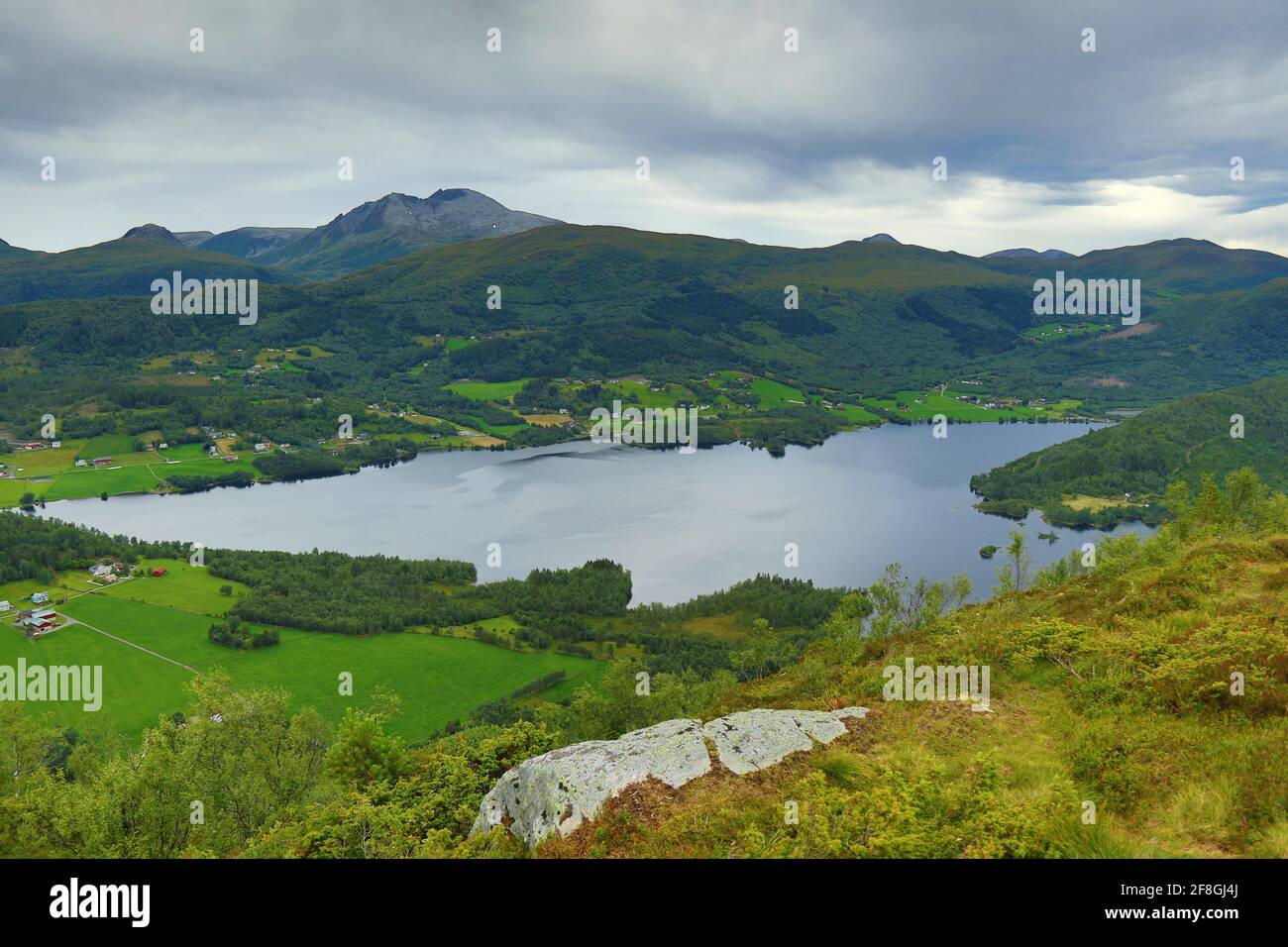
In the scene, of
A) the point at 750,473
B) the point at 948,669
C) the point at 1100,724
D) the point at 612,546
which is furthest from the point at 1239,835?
the point at 750,473

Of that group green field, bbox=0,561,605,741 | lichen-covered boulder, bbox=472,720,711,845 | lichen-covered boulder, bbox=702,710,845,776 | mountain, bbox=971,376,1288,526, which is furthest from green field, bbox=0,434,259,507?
mountain, bbox=971,376,1288,526

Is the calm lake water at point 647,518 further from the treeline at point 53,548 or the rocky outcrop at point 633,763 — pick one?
the rocky outcrop at point 633,763

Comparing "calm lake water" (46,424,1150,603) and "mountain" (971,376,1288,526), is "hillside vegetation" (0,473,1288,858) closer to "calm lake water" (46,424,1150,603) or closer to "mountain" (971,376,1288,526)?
"calm lake water" (46,424,1150,603)

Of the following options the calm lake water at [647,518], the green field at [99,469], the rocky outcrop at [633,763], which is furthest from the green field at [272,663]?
the green field at [99,469]

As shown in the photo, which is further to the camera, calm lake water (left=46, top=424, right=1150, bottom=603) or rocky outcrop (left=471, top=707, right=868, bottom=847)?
Result: calm lake water (left=46, top=424, right=1150, bottom=603)

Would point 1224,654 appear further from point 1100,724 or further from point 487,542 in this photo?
point 487,542
